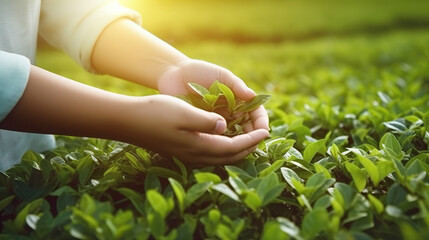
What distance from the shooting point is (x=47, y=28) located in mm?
2082

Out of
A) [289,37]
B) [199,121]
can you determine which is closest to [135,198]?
[199,121]

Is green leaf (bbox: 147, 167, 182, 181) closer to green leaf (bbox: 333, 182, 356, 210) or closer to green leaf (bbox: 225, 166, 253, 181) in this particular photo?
green leaf (bbox: 225, 166, 253, 181)

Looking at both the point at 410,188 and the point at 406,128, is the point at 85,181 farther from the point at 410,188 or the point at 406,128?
the point at 406,128

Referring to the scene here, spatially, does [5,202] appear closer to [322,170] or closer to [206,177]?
[206,177]

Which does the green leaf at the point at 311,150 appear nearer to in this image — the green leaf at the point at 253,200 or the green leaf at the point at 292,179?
the green leaf at the point at 292,179

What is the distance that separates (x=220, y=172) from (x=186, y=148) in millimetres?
194

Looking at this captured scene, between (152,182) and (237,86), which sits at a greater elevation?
(237,86)

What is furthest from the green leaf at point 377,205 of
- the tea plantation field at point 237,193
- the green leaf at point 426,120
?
the green leaf at point 426,120

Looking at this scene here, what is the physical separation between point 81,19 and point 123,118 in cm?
92

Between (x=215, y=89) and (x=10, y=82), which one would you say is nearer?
(x=10, y=82)

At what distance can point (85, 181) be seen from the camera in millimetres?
1406

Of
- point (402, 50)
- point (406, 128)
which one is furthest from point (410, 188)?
point (402, 50)

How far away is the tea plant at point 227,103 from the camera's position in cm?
Answer: 149

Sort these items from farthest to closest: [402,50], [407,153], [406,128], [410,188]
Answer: [402,50] → [406,128] → [407,153] → [410,188]
